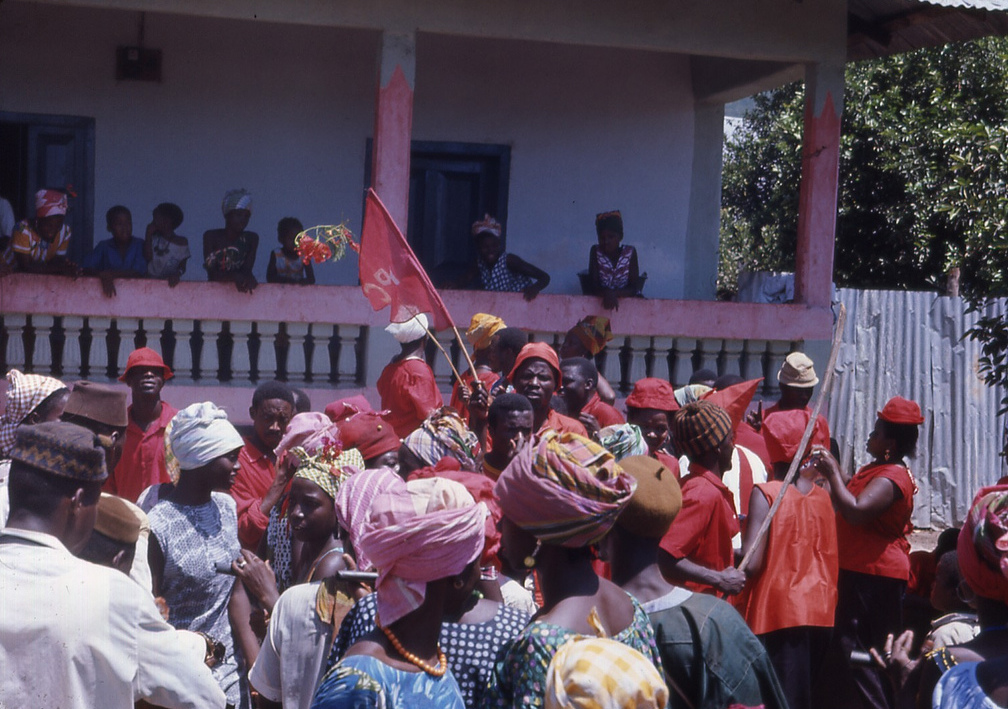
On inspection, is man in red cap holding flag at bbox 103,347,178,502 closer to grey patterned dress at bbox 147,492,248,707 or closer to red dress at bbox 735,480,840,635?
grey patterned dress at bbox 147,492,248,707

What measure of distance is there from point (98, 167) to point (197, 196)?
76 cm

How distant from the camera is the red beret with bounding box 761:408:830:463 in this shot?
5.95 metres

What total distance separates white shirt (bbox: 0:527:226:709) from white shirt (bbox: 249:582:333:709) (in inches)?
22.9

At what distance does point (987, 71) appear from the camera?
1434 centimetres

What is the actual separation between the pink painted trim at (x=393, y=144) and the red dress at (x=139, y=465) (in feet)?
9.54

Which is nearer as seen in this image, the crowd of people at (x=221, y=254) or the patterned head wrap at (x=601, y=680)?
the patterned head wrap at (x=601, y=680)

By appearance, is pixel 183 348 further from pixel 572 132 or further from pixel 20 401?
pixel 572 132

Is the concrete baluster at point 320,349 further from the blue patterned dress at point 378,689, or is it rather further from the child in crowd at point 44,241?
the blue patterned dress at point 378,689

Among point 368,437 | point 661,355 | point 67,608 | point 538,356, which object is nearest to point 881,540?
point 538,356

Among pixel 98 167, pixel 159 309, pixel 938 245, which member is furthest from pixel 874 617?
pixel 938 245

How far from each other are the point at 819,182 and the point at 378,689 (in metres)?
7.50

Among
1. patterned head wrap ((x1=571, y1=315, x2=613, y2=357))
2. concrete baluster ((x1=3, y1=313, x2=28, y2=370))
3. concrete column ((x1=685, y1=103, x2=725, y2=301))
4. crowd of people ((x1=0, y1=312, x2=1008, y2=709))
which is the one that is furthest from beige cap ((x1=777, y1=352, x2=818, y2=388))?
concrete baluster ((x1=3, y1=313, x2=28, y2=370))

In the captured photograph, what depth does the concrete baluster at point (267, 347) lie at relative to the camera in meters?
8.35

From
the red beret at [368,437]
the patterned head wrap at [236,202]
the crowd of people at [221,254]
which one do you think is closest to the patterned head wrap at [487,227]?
the crowd of people at [221,254]
